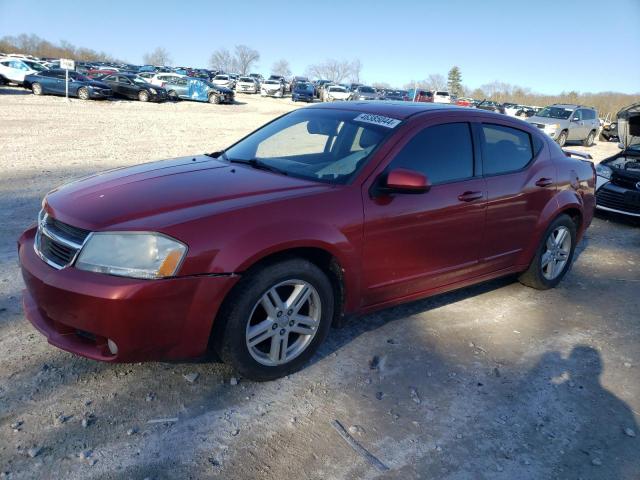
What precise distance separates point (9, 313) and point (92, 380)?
1199mm

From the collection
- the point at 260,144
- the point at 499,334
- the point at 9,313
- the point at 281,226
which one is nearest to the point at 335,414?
the point at 281,226

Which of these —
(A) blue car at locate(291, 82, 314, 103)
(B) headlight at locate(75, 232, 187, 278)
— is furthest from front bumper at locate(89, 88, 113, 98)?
(B) headlight at locate(75, 232, 187, 278)

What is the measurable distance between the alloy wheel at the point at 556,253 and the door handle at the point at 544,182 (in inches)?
19.8

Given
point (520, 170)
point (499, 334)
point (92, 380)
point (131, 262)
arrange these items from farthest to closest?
point (520, 170), point (499, 334), point (92, 380), point (131, 262)

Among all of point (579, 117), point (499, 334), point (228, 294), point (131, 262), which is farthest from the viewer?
point (579, 117)

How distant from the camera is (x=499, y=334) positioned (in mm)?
3977

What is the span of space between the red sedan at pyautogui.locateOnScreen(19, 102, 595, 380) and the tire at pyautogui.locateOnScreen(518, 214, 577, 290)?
0.47 feet

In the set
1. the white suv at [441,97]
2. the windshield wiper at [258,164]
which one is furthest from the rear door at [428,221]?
the white suv at [441,97]

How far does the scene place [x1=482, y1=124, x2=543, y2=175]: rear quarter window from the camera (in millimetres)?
4105

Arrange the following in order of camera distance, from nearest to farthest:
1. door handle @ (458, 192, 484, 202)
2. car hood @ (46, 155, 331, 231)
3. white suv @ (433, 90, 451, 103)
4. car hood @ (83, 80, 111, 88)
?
car hood @ (46, 155, 331, 231), door handle @ (458, 192, 484, 202), car hood @ (83, 80, 111, 88), white suv @ (433, 90, 451, 103)

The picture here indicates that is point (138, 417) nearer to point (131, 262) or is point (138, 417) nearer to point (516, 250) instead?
point (131, 262)

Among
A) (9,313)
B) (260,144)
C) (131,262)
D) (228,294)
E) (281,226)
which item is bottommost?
(9,313)

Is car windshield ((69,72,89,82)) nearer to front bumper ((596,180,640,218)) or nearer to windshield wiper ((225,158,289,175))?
front bumper ((596,180,640,218))

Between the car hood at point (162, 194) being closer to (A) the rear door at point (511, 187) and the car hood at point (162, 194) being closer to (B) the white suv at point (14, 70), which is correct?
(A) the rear door at point (511, 187)
